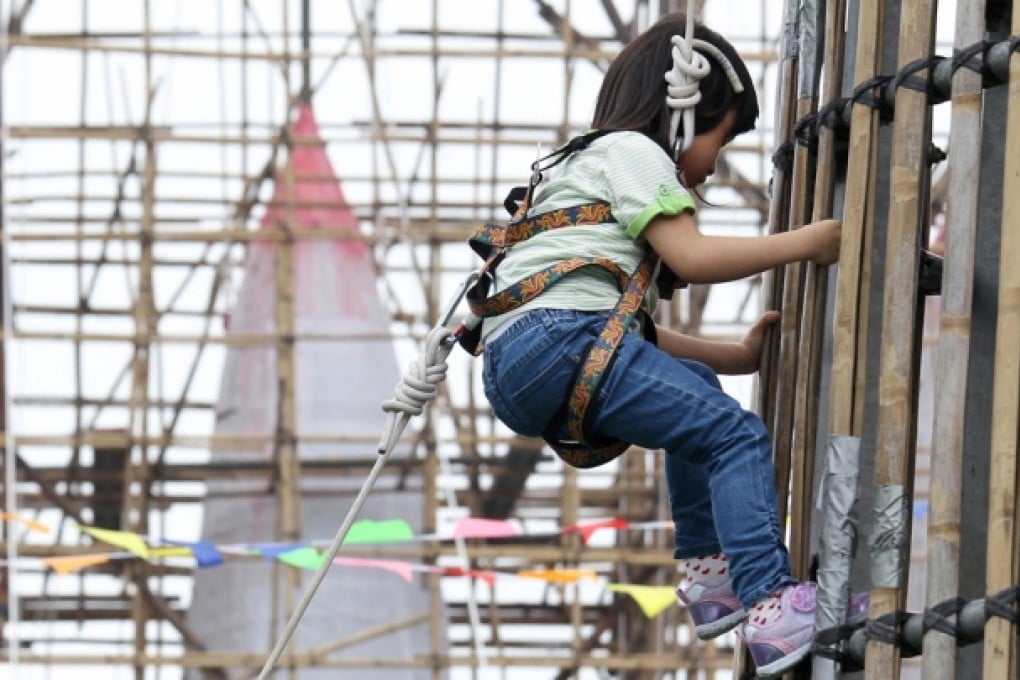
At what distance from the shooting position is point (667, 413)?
4117 mm

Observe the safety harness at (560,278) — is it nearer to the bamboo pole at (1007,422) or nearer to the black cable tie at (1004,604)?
the bamboo pole at (1007,422)

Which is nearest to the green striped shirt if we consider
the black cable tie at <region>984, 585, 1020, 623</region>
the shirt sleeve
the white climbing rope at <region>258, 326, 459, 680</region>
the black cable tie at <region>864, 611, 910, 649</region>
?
the shirt sleeve

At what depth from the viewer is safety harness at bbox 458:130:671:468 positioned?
4.16 meters

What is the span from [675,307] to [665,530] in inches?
51.9

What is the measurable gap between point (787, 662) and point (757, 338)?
761 millimetres

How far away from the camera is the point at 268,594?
1448 cm

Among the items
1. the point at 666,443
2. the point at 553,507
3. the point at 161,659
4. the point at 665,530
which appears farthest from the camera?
the point at 553,507

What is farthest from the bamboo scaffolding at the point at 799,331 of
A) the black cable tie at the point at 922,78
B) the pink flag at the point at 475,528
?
the pink flag at the point at 475,528

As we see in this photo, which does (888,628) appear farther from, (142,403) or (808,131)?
(142,403)

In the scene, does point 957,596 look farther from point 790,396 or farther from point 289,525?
point 289,525

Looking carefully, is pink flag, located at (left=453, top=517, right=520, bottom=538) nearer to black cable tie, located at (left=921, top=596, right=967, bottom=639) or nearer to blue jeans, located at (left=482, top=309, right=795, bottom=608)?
blue jeans, located at (left=482, top=309, right=795, bottom=608)

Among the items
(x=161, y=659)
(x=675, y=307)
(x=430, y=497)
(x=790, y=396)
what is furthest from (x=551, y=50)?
(x=790, y=396)

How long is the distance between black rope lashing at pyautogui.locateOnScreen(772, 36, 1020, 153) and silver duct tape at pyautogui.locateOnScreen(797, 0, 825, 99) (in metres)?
0.16

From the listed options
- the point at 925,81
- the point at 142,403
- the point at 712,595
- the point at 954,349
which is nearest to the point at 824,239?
the point at 925,81
